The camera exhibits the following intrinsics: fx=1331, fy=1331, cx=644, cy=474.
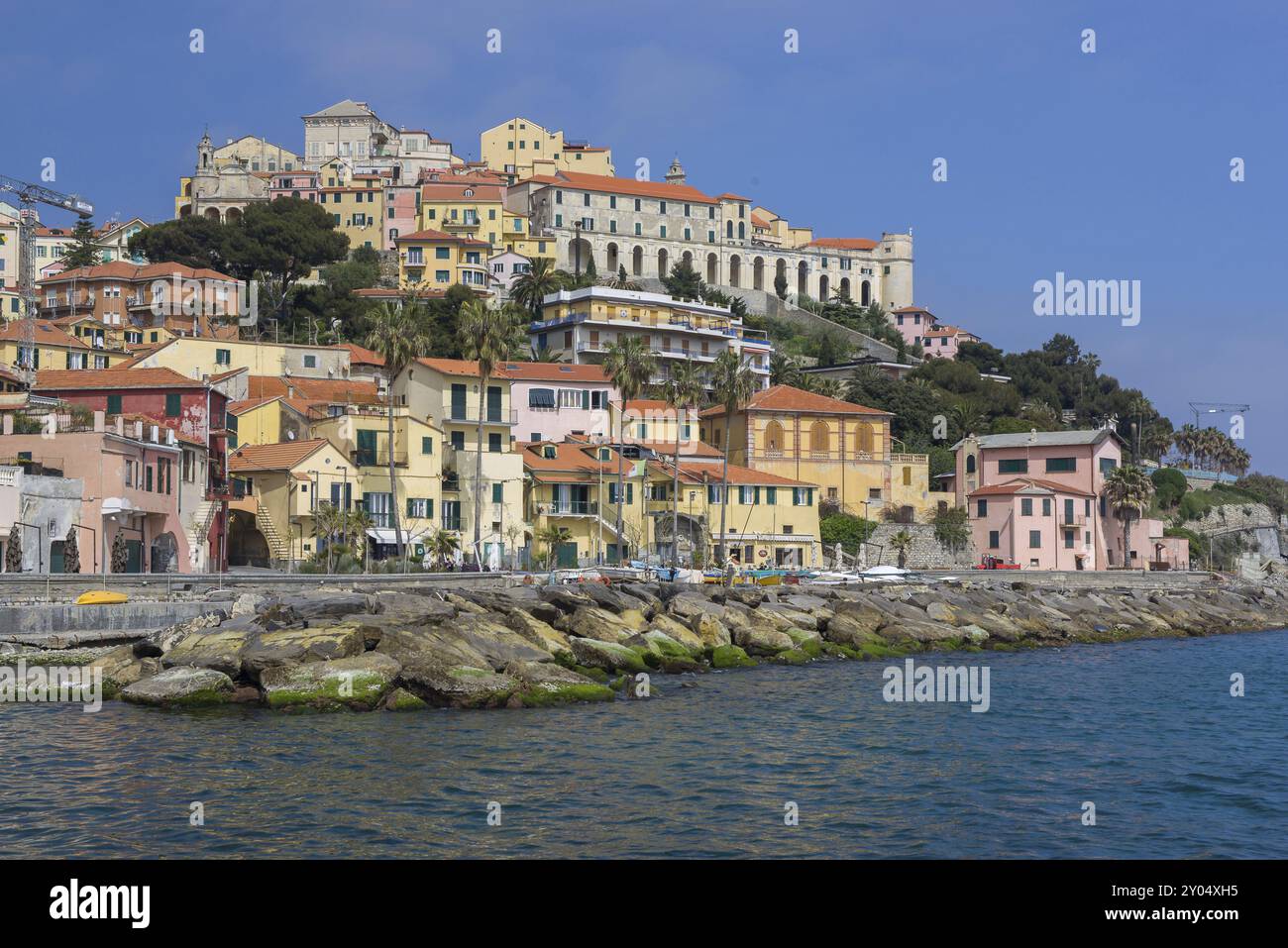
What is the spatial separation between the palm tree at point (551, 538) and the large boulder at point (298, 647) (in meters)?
29.7

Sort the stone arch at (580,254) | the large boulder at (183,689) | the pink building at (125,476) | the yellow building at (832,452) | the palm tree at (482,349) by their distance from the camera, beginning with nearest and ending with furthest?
the large boulder at (183,689), the pink building at (125,476), the palm tree at (482,349), the yellow building at (832,452), the stone arch at (580,254)

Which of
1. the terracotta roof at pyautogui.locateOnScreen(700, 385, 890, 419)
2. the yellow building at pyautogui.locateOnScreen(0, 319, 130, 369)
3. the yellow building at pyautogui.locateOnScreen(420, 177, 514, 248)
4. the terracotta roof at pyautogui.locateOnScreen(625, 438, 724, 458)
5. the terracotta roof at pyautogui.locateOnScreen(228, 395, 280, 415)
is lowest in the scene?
the terracotta roof at pyautogui.locateOnScreen(625, 438, 724, 458)

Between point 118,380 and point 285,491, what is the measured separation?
9075 mm

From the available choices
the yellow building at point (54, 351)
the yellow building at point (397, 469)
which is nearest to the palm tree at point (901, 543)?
the yellow building at point (397, 469)

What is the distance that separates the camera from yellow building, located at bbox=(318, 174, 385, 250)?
146250mm

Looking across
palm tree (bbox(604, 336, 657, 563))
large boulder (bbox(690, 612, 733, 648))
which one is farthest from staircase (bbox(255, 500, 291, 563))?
large boulder (bbox(690, 612, 733, 648))

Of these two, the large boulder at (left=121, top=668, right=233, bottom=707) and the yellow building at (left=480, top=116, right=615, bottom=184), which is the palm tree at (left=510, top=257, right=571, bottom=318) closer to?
the yellow building at (left=480, top=116, right=615, bottom=184)

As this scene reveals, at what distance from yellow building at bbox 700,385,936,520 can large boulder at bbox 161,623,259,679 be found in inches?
2018

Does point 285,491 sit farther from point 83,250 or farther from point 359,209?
point 359,209

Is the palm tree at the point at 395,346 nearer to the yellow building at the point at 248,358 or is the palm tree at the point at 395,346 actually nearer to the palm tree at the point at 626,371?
the palm tree at the point at 626,371

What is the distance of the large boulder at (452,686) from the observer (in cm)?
3391

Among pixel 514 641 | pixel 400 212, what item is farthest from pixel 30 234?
pixel 514 641

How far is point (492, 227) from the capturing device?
14162 cm
